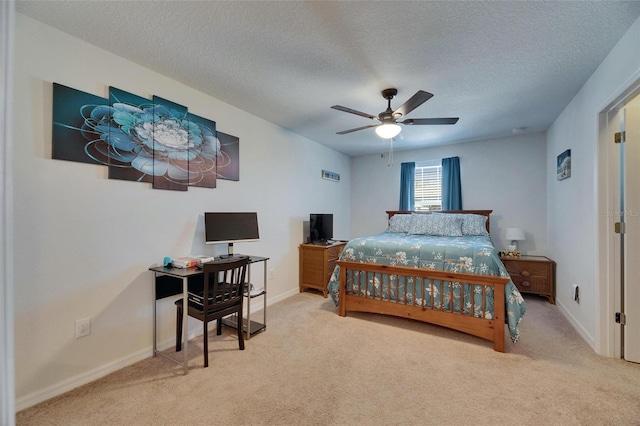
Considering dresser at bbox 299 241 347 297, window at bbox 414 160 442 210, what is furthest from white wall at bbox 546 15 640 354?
dresser at bbox 299 241 347 297

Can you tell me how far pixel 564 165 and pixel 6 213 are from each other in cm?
473

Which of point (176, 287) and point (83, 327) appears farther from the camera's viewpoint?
point (176, 287)

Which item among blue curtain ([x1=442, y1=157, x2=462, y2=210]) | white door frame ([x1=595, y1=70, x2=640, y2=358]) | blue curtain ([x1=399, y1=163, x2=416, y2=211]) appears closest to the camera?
white door frame ([x1=595, y1=70, x2=640, y2=358])

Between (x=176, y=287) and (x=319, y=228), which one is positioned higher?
(x=319, y=228)

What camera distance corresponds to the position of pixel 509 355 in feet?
7.69

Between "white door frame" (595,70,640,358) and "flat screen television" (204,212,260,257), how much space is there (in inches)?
127

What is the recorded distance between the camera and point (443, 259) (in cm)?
279

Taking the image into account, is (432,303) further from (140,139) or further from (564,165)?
(140,139)

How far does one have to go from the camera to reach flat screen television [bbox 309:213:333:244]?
436cm

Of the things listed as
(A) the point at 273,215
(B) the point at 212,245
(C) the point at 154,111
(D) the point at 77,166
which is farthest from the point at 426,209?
(D) the point at 77,166

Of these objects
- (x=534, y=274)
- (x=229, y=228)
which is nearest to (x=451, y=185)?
(x=534, y=274)

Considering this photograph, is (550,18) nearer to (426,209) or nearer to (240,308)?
(240,308)

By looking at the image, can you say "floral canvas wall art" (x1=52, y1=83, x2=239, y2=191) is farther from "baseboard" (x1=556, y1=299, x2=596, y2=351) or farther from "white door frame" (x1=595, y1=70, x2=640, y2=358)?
"baseboard" (x1=556, y1=299, x2=596, y2=351)

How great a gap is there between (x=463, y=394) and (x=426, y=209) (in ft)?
11.9
